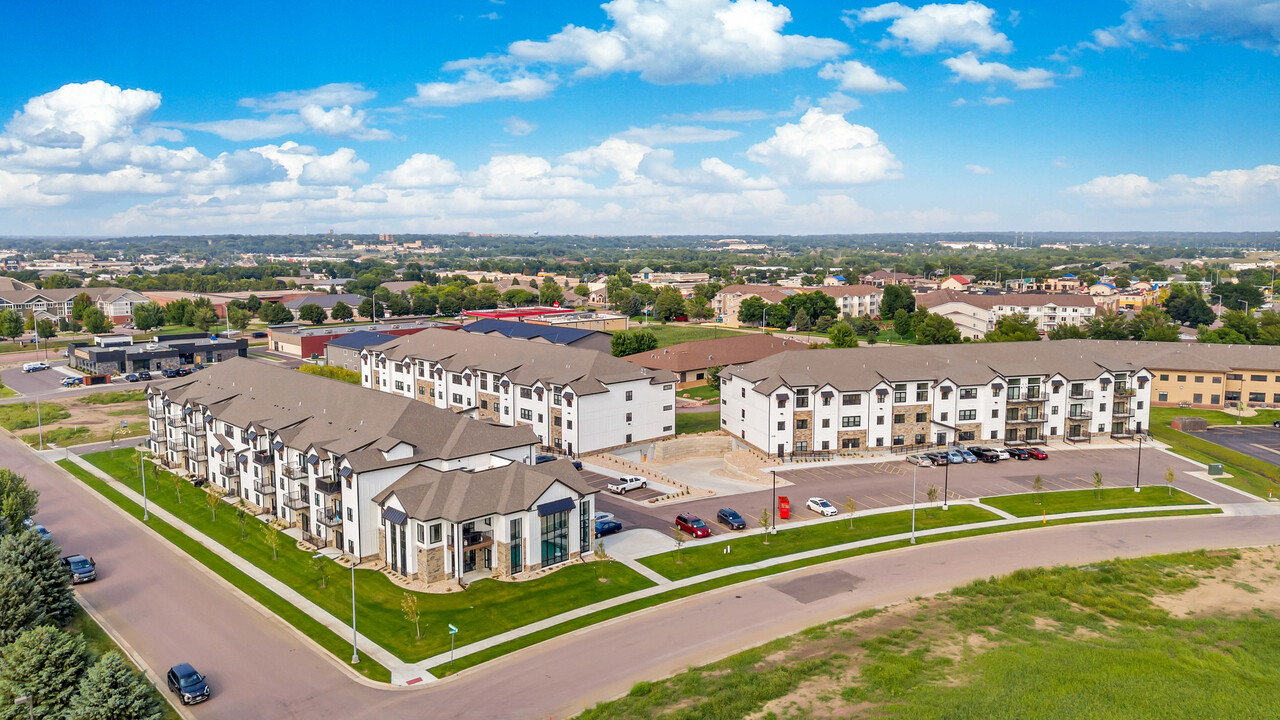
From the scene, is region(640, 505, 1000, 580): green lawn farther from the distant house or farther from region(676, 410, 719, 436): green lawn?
the distant house

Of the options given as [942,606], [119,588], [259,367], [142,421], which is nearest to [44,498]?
[259,367]

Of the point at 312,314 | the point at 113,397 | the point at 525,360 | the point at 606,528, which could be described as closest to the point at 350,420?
the point at 606,528

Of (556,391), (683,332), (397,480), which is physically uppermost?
(556,391)

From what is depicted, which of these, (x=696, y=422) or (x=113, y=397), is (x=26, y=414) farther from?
(x=696, y=422)

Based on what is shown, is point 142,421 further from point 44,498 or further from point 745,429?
point 745,429

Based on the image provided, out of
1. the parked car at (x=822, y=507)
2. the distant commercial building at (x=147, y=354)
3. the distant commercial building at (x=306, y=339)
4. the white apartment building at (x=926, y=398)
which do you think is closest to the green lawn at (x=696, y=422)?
the white apartment building at (x=926, y=398)
